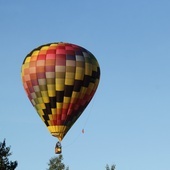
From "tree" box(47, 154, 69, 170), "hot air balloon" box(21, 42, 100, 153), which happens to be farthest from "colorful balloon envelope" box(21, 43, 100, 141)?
"tree" box(47, 154, 69, 170)

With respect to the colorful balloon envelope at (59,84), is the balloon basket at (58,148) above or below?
below

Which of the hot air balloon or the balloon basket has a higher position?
the hot air balloon

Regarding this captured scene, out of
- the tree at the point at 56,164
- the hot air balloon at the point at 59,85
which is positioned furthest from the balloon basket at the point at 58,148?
the tree at the point at 56,164

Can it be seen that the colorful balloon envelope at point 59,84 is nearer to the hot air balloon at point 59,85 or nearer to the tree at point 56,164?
the hot air balloon at point 59,85

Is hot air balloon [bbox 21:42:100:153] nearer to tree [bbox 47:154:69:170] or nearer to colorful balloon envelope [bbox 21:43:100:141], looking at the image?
colorful balloon envelope [bbox 21:43:100:141]

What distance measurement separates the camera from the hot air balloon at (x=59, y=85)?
66312 millimetres

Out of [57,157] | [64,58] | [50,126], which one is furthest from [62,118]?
[57,157]

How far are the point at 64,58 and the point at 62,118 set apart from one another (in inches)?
237

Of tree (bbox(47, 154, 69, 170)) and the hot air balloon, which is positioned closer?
the hot air balloon

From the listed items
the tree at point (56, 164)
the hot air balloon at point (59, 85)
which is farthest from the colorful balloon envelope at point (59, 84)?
the tree at point (56, 164)

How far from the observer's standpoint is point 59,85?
66188mm

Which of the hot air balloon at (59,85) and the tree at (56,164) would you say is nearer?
the hot air balloon at (59,85)

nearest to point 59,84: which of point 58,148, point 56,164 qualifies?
point 58,148

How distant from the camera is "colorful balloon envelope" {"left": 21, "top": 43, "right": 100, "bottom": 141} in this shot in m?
66.3
